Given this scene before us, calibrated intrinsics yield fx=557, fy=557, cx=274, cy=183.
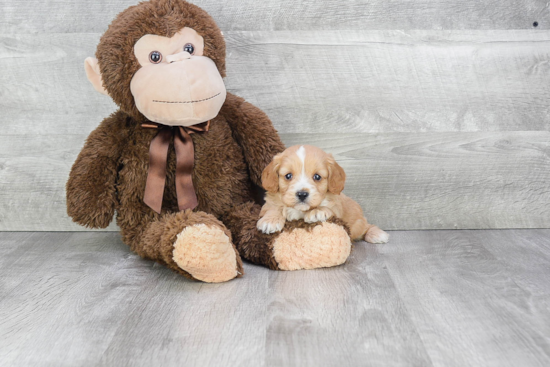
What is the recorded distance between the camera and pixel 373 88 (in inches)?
62.3

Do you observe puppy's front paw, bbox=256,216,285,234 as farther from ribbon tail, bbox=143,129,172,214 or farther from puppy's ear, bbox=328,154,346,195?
ribbon tail, bbox=143,129,172,214

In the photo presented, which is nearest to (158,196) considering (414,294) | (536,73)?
(414,294)

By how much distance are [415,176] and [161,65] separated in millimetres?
800

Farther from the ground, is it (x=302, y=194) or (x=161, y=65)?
(x=161, y=65)

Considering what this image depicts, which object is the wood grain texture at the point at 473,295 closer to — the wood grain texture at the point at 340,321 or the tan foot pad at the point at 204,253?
the wood grain texture at the point at 340,321

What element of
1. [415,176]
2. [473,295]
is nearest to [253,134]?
[415,176]

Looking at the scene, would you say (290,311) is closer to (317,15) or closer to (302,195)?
(302,195)

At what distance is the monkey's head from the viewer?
1.25 metres

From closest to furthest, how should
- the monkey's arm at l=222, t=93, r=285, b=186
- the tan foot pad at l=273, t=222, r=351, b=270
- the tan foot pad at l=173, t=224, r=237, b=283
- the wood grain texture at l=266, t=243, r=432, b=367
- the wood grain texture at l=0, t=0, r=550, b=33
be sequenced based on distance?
the wood grain texture at l=266, t=243, r=432, b=367 < the tan foot pad at l=173, t=224, r=237, b=283 < the tan foot pad at l=273, t=222, r=351, b=270 < the monkey's arm at l=222, t=93, r=285, b=186 < the wood grain texture at l=0, t=0, r=550, b=33

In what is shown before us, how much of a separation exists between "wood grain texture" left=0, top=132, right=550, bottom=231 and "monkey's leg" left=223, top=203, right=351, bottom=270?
0.36 meters

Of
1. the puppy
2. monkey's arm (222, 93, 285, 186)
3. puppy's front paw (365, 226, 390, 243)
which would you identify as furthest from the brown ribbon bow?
puppy's front paw (365, 226, 390, 243)

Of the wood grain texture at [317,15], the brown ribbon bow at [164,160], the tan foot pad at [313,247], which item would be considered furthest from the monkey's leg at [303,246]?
the wood grain texture at [317,15]

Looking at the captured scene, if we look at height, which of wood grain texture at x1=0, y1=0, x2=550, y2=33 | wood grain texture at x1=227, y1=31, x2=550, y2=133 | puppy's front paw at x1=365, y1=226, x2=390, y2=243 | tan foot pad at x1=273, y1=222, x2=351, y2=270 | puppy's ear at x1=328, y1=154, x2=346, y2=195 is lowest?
puppy's front paw at x1=365, y1=226, x2=390, y2=243

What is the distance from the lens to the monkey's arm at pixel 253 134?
1431 mm
